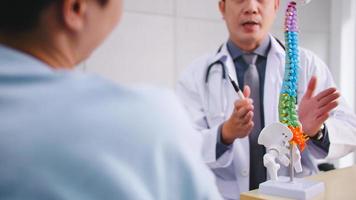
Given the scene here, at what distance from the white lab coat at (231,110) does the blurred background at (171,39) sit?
544 mm

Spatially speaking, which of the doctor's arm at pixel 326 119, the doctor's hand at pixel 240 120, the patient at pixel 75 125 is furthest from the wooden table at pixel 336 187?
the patient at pixel 75 125

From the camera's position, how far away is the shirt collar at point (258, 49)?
54.4 inches

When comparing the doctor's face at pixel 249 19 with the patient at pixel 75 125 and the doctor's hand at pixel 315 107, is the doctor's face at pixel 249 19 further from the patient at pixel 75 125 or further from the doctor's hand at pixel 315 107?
the patient at pixel 75 125

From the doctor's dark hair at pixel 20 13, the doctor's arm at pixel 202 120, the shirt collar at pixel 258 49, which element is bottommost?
the doctor's arm at pixel 202 120

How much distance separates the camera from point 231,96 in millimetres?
1361

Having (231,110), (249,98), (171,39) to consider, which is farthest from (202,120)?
(171,39)

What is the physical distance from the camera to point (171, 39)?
2.06 meters

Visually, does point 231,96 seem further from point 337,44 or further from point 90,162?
point 337,44

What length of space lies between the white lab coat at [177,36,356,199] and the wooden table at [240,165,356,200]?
0.35ft

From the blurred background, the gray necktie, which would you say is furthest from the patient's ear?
the blurred background

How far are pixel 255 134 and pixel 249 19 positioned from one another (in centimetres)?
41

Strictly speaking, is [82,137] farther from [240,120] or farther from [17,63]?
[240,120]

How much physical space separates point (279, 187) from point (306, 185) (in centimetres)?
7

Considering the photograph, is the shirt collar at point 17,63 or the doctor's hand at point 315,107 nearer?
the shirt collar at point 17,63
